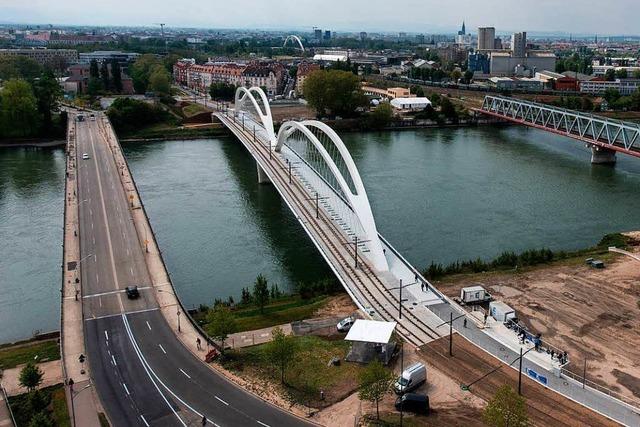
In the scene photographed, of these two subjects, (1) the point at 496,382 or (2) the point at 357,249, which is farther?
(2) the point at 357,249

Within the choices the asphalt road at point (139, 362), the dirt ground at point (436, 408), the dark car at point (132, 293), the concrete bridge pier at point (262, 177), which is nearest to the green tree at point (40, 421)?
the asphalt road at point (139, 362)

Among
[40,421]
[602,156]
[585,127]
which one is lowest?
[40,421]

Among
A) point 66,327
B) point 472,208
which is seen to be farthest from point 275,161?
point 66,327

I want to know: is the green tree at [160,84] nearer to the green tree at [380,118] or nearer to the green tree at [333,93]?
the green tree at [333,93]

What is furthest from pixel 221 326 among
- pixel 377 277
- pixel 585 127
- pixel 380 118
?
pixel 380 118

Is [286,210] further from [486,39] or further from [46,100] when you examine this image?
[486,39]

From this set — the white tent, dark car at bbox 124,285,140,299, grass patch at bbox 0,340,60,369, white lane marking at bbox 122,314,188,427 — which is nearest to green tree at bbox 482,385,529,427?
the white tent
